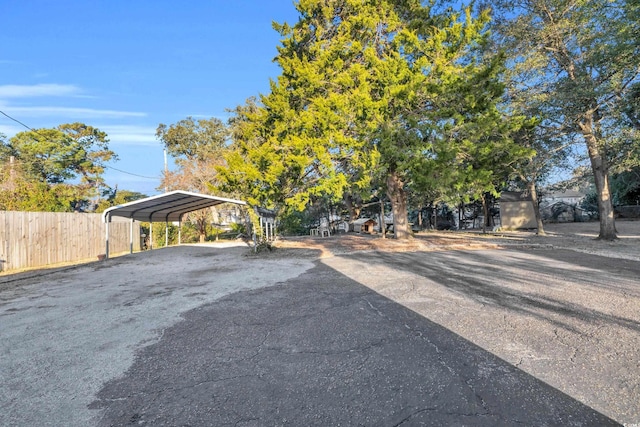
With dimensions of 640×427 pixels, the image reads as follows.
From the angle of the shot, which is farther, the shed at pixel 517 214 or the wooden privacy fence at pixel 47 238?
the shed at pixel 517 214

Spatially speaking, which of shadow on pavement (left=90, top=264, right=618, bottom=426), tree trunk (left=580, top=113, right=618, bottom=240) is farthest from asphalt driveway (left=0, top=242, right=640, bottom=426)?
tree trunk (left=580, top=113, right=618, bottom=240)

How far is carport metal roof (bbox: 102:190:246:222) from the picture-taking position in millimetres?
11852

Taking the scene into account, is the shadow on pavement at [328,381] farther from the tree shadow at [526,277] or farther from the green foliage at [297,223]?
the green foliage at [297,223]

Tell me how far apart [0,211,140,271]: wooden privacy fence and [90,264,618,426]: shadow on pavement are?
9312 mm

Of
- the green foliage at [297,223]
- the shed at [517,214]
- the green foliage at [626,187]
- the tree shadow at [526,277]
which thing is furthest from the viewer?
the green foliage at [297,223]

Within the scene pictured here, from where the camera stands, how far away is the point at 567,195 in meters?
43.0

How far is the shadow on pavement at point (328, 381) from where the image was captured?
201cm

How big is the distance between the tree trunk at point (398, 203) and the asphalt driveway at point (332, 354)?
9.51 m

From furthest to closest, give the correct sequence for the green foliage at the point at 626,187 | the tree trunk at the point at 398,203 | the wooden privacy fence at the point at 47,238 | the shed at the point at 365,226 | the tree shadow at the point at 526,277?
the shed at the point at 365,226 → the green foliage at the point at 626,187 → the tree trunk at the point at 398,203 → the wooden privacy fence at the point at 47,238 → the tree shadow at the point at 526,277

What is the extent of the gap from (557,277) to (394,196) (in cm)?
977

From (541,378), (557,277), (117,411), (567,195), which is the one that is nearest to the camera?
(117,411)

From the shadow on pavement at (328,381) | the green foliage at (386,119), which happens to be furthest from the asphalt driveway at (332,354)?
the green foliage at (386,119)

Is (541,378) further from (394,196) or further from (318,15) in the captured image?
(318,15)

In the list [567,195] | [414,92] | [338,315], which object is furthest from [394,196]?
[567,195]
